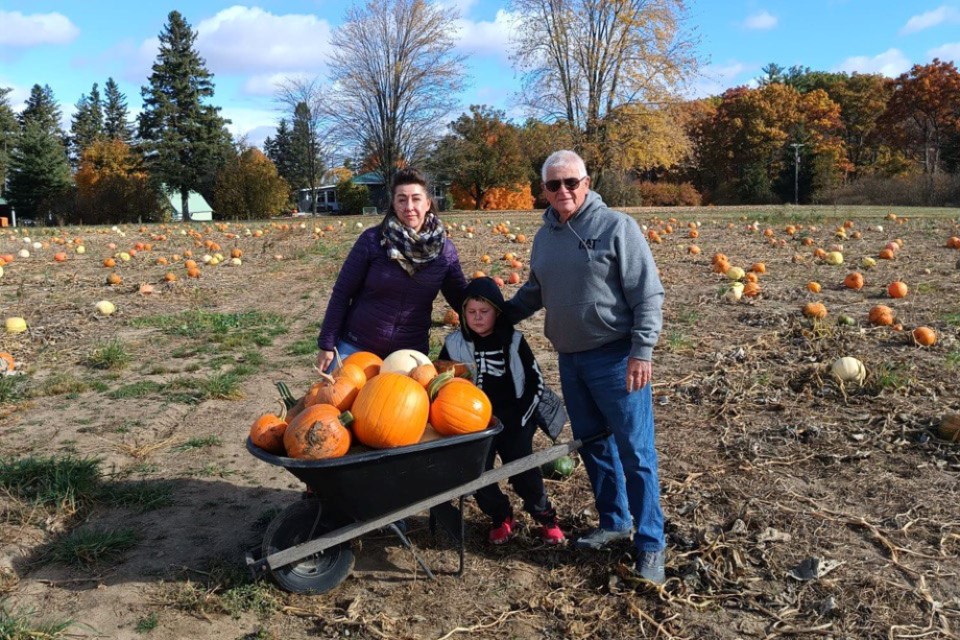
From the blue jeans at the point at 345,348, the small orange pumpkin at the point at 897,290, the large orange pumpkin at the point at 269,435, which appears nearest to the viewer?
the large orange pumpkin at the point at 269,435

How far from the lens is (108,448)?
4539mm

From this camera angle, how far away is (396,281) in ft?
12.0

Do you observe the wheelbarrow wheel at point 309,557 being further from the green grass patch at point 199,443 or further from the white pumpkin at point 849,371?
the white pumpkin at point 849,371

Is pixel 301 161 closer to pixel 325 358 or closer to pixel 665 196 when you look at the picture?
pixel 665 196

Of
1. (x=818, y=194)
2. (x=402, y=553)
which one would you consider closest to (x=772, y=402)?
A: (x=402, y=553)

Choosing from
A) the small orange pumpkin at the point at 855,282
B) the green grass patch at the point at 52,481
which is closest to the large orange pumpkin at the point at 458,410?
the green grass patch at the point at 52,481

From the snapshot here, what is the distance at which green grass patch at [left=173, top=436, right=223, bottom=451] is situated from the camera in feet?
15.2

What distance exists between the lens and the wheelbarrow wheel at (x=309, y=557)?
3.04 metres

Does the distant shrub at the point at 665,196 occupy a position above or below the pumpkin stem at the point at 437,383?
above

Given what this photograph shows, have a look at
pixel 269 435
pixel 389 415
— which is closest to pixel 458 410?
pixel 389 415

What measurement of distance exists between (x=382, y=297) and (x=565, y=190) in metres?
1.19

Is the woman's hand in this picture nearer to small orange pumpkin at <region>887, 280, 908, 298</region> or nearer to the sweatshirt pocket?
the sweatshirt pocket

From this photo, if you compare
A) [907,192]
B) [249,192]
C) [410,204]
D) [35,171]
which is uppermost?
[35,171]

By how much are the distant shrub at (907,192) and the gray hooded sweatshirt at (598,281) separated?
3573 cm
